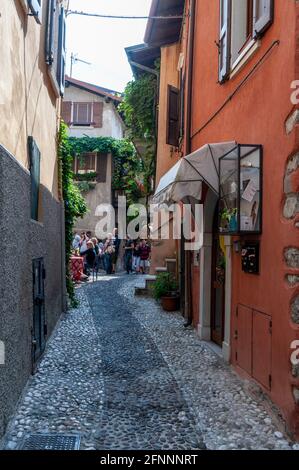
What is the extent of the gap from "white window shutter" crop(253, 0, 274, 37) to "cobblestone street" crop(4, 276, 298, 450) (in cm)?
349

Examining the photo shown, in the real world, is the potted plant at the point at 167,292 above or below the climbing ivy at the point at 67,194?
below

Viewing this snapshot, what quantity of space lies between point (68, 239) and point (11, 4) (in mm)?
6076

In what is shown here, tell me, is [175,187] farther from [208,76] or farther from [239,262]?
[208,76]

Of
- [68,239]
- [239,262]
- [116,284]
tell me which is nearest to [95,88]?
[116,284]

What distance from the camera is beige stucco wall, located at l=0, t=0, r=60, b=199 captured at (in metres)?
4.21

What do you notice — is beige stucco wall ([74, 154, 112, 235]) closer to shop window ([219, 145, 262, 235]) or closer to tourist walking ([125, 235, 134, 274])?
tourist walking ([125, 235, 134, 274])

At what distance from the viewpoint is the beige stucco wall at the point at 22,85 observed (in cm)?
421

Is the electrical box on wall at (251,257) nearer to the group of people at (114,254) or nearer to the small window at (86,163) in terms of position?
the group of people at (114,254)

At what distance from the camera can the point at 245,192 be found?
4871 mm

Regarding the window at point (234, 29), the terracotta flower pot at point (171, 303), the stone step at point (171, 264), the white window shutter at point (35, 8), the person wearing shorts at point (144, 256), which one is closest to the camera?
the white window shutter at point (35, 8)

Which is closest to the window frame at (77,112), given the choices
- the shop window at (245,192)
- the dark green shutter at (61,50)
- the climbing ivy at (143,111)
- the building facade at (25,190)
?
the climbing ivy at (143,111)

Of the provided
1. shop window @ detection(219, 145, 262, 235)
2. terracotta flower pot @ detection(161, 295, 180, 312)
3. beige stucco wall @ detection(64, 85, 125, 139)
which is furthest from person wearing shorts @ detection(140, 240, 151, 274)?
shop window @ detection(219, 145, 262, 235)

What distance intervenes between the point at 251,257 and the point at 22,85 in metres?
2.97

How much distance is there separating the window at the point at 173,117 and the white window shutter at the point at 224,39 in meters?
4.26
